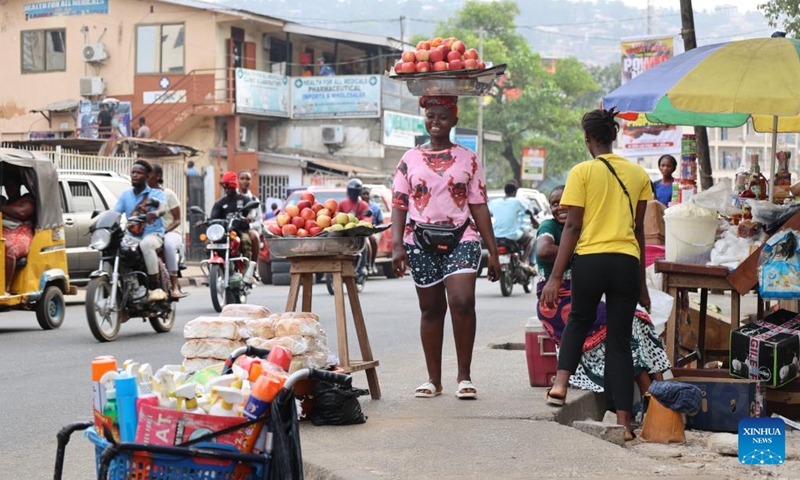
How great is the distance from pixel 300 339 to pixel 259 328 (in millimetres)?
235

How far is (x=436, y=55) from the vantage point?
7.57 metres

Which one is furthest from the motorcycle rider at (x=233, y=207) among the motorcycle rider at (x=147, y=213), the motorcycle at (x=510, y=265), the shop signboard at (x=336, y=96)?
the shop signboard at (x=336, y=96)

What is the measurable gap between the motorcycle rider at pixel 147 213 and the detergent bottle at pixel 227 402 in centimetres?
942

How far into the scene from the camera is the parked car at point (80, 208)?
60.9 ft

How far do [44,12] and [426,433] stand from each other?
3838cm

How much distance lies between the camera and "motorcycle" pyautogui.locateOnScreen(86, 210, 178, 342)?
12328 mm

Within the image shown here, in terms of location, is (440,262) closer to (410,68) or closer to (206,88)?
(410,68)

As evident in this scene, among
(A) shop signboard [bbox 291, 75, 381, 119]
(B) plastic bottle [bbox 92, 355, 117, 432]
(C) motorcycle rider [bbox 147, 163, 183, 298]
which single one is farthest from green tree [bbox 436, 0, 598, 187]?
(B) plastic bottle [bbox 92, 355, 117, 432]

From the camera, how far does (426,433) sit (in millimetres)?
6449

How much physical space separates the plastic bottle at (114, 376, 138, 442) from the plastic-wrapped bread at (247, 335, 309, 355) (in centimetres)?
273

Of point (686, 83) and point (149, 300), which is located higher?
point (686, 83)

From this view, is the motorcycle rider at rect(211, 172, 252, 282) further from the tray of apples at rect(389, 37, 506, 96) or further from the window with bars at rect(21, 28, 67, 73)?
the window with bars at rect(21, 28, 67, 73)

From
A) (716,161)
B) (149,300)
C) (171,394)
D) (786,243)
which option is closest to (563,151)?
(716,161)

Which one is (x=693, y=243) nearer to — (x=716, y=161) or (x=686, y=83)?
(x=686, y=83)
